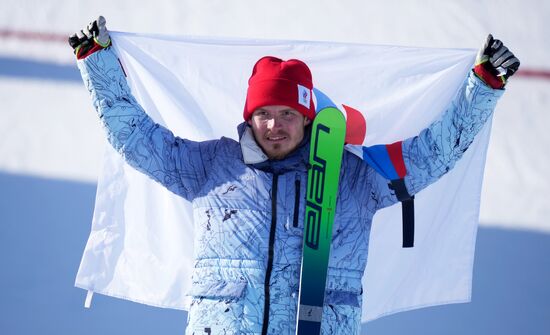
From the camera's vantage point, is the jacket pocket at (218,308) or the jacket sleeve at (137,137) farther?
the jacket sleeve at (137,137)

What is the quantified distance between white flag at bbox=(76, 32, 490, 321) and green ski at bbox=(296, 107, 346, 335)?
333 mm

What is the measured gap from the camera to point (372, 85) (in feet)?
8.70

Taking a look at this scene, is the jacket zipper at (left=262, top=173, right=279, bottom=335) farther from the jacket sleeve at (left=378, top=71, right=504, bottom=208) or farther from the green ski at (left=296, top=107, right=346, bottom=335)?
the jacket sleeve at (left=378, top=71, right=504, bottom=208)

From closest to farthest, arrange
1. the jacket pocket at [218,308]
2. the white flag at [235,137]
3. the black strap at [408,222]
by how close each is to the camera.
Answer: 1. the jacket pocket at [218,308]
2. the black strap at [408,222]
3. the white flag at [235,137]

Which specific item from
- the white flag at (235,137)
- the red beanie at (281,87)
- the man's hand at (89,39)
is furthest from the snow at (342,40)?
the man's hand at (89,39)

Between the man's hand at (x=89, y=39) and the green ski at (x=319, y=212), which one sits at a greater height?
the man's hand at (x=89, y=39)

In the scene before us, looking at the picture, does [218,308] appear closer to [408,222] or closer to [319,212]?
[319,212]

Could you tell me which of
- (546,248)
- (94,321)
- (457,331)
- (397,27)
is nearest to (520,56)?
(397,27)

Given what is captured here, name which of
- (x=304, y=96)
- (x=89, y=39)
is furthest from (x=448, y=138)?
(x=89, y=39)

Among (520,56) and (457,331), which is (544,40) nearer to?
(520,56)

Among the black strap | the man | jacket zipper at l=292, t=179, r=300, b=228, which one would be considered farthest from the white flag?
jacket zipper at l=292, t=179, r=300, b=228

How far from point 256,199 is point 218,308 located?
258 mm

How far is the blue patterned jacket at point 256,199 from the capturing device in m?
2.18

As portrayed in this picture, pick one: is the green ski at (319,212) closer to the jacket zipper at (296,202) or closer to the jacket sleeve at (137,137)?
the jacket zipper at (296,202)
